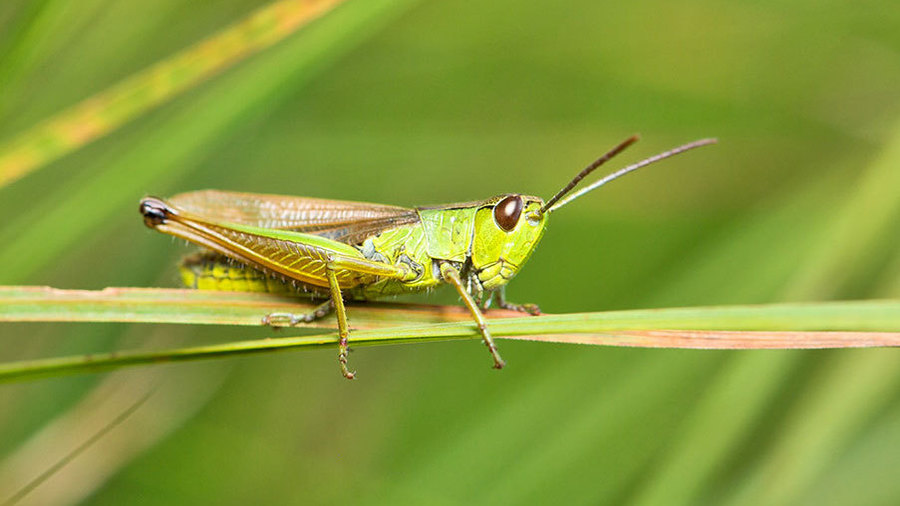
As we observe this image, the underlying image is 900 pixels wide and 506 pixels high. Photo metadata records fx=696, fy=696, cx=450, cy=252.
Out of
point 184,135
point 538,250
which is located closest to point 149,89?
point 184,135

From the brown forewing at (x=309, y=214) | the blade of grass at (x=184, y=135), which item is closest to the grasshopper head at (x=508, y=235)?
the brown forewing at (x=309, y=214)

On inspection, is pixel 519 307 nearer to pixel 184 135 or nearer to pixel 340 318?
pixel 340 318

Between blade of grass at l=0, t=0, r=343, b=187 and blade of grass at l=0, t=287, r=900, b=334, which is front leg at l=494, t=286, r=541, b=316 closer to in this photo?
blade of grass at l=0, t=287, r=900, b=334

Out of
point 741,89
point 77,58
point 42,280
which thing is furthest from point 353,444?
point 741,89

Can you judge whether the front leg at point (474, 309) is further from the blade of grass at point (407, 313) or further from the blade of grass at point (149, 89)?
the blade of grass at point (149, 89)

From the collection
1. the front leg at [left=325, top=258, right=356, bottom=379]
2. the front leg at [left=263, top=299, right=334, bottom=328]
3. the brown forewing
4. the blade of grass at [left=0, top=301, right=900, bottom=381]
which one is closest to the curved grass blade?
the blade of grass at [left=0, top=301, right=900, bottom=381]
